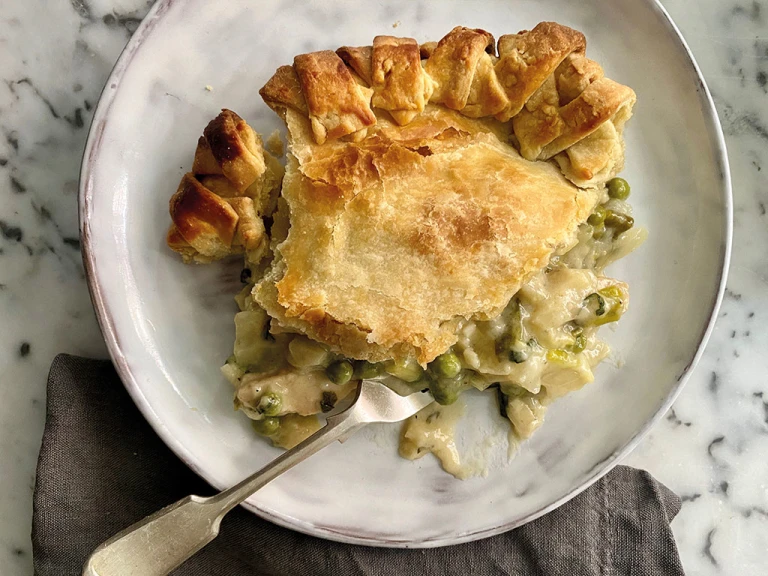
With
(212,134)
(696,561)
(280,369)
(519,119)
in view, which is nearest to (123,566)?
(280,369)

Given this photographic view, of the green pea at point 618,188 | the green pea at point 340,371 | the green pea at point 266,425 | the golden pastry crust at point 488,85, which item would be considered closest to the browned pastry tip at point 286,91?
the golden pastry crust at point 488,85

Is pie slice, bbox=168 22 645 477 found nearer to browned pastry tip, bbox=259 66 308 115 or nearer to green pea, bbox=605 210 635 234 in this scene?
browned pastry tip, bbox=259 66 308 115

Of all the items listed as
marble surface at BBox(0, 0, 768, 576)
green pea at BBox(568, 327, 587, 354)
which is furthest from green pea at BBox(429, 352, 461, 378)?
marble surface at BBox(0, 0, 768, 576)

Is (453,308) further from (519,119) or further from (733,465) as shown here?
(733,465)

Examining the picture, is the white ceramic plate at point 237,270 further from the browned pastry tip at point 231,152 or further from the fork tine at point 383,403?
the browned pastry tip at point 231,152

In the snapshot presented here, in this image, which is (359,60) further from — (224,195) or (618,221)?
(618,221)

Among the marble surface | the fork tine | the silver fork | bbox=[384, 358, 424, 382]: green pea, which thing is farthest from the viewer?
the marble surface

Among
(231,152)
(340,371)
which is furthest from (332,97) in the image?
(340,371)
